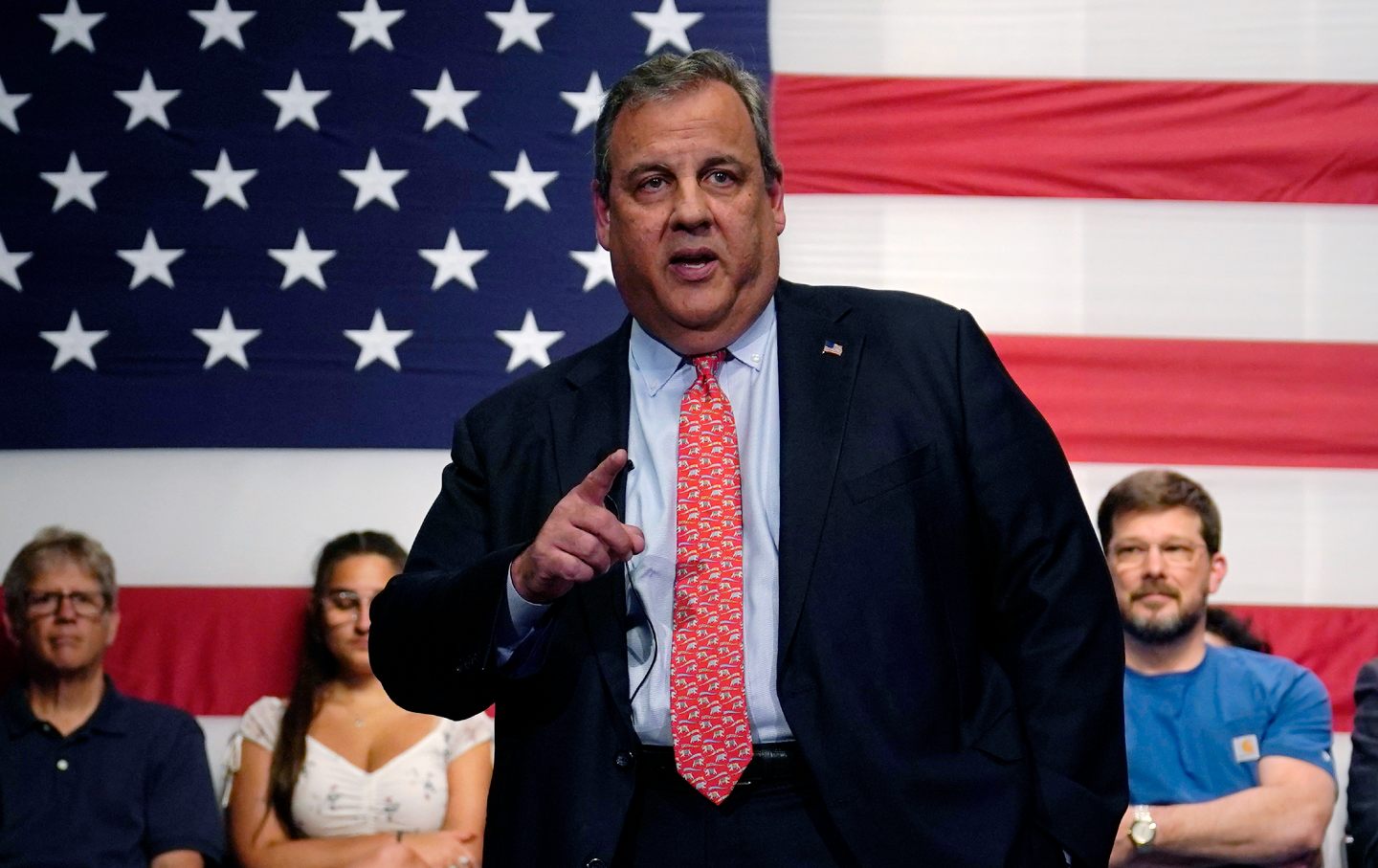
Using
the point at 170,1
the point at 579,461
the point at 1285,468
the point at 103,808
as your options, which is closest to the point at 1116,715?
the point at 579,461

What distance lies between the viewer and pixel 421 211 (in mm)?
4160

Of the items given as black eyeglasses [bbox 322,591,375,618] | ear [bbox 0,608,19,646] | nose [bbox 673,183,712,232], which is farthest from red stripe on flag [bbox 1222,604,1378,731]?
ear [bbox 0,608,19,646]

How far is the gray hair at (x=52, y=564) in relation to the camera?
3.93 metres

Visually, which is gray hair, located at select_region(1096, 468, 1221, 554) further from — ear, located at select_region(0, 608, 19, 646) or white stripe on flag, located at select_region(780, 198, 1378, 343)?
ear, located at select_region(0, 608, 19, 646)

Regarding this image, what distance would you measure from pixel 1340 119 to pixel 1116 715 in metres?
2.79

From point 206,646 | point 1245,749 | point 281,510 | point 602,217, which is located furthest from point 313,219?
point 1245,749

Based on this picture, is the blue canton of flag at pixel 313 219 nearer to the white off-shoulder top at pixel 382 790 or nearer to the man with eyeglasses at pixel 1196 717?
the white off-shoulder top at pixel 382 790

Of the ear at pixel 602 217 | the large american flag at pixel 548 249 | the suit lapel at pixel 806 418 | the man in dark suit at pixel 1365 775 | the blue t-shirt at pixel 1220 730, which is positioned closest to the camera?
the suit lapel at pixel 806 418

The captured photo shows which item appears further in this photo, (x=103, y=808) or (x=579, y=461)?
(x=103, y=808)

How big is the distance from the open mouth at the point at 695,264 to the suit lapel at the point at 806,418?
0.11 m

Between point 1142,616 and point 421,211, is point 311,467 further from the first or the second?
point 1142,616

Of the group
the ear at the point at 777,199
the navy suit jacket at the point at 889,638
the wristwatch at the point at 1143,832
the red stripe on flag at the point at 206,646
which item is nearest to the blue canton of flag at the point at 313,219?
the red stripe on flag at the point at 206,646

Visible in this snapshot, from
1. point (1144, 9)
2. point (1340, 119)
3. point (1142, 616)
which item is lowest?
point (1142, 616)

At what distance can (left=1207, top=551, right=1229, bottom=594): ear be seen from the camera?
3701 millimetres
